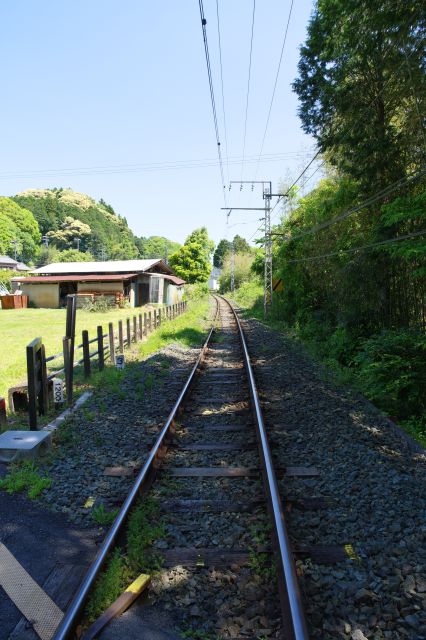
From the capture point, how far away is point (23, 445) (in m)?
5.42

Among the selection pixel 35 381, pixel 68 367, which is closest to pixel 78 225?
pixel 68 367

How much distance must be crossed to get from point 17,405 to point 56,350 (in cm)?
707

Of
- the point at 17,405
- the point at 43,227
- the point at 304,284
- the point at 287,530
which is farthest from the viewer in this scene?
the point at 43,227

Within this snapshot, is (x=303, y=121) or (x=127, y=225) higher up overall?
(x=127, y=225)

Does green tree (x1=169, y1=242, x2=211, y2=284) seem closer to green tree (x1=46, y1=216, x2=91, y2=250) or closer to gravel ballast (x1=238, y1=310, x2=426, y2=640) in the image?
gravel ballast (x1=238, y1=310, x2=426, y2=640)

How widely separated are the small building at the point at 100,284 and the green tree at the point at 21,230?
64.7 metres

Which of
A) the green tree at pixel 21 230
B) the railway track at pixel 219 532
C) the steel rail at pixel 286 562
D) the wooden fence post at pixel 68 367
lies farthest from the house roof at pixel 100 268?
the green tree at pixel 21 230

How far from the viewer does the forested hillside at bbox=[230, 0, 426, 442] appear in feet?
24.3

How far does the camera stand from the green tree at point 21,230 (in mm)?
100812

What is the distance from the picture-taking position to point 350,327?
11.9 metres

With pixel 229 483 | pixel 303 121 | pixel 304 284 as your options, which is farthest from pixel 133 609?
pixel 304 284

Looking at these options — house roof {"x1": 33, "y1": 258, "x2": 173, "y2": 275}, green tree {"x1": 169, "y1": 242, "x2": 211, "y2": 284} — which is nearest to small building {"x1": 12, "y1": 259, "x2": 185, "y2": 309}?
house roof {"x1": 33, "y1": 258, "x2": 173, "y2": 275}

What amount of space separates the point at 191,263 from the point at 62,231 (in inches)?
3090

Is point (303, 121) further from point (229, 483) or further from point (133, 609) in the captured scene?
point (133, 609)
